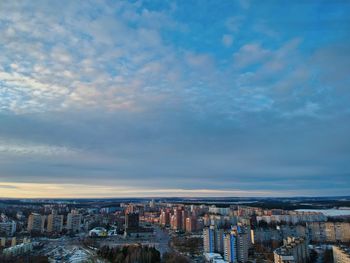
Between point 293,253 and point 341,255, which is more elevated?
point 341,255

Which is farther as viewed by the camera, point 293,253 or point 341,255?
point 293,253

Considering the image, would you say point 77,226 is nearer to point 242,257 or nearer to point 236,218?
point 236,218

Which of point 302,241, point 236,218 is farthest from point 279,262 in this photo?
point 236,218

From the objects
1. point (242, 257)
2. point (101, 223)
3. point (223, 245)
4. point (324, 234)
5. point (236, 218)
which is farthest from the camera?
point (101, 223)

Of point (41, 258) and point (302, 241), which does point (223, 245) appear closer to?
point (302, 241)

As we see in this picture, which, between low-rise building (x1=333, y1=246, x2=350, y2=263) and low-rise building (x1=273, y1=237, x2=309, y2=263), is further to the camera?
low-rise building (x1=273, y1=237, x2=309, y2=263)

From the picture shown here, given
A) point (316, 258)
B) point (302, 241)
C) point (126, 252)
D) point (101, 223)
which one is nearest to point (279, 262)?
point (302, 241)

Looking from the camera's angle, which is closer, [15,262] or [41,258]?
[15,262]

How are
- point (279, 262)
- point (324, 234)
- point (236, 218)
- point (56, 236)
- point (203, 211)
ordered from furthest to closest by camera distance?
point (203, 211) < point (236, 218) < point (56, 236) < point (324, 234) < point (279, 262)

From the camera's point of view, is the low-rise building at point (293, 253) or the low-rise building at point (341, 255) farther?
the low-rise building at point (293, 253)
